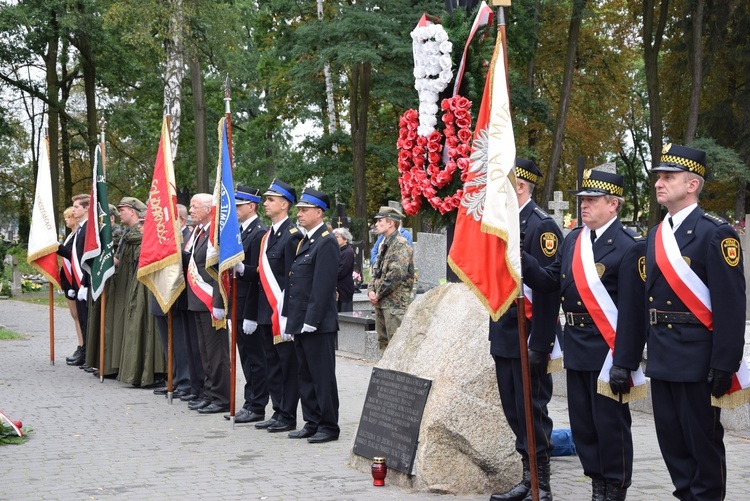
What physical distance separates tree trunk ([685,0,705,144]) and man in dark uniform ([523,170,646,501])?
2253 centimetres

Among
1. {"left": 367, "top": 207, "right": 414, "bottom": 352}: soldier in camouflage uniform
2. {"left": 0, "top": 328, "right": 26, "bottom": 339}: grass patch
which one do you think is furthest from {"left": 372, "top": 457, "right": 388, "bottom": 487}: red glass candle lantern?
{"left": 0, "top": 328, "right": 26, "bottom": 339}: grass patch

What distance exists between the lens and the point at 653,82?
94.4 ft

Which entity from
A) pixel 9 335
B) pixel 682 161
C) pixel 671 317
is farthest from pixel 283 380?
pixel 9 335

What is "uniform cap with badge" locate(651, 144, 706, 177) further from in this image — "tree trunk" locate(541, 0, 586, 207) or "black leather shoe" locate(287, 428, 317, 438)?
"tree trunk" locate(541, 0, 586, 207)

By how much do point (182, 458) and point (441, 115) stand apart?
3.49m

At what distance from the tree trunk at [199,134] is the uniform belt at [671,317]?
21.4m

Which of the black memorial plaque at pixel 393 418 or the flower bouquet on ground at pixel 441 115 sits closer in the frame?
the black memorial plaque at pixel 393 418

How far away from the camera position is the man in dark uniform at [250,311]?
9445mm

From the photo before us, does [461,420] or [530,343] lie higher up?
[530,343]

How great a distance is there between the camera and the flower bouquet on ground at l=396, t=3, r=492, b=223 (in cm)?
785

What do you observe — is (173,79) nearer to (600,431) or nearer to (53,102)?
(53,102)

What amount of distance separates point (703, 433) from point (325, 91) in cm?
3138

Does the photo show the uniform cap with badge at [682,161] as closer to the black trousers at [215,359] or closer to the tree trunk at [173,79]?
the black trousers at [215,359]

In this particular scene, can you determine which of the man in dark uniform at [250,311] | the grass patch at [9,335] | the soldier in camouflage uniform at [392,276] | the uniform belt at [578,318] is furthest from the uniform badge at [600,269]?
the grass patch at [9,335]
